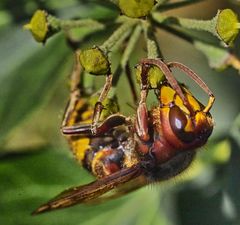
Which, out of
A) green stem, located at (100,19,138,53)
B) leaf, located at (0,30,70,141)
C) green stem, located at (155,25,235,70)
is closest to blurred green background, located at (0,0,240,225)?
leaf, located at (0,30,70,141)

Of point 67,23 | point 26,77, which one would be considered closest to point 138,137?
point 67,23

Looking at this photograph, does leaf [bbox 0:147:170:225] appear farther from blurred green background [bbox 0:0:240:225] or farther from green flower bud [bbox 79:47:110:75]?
green flower bud [bbox 79:47:110:75]

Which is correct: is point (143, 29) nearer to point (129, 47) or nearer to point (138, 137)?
point (129, 47)

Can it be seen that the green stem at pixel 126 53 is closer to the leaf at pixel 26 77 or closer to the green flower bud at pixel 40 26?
the green flower bud at pixel 40 26

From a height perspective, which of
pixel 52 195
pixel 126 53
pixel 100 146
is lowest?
pixel 52 195

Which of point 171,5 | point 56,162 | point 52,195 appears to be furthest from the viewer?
point 56,162

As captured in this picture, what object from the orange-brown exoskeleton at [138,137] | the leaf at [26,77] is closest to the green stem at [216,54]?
the orange-brown exoskeleton at [138,137]
